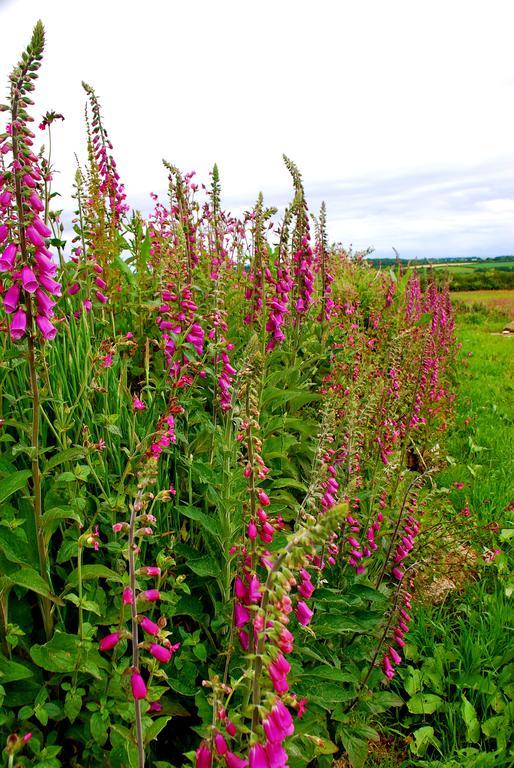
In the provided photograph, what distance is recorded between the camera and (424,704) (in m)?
3.05

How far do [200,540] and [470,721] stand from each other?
1.67 meters

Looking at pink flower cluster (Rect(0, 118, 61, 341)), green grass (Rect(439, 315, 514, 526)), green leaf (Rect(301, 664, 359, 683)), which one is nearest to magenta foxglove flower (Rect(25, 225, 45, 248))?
pink flower cluster (Rect(0, 118, 61, 341))

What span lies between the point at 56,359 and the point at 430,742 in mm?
2683

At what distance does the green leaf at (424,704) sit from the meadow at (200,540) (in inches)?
0.5

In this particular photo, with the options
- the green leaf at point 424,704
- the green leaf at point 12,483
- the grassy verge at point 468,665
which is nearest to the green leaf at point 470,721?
the grassy verge at point 468,665

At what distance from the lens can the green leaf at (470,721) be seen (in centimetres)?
287

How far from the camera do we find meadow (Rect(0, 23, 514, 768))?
1.81 m

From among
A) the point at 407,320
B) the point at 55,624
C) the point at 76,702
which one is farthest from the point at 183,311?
the point at 407,320

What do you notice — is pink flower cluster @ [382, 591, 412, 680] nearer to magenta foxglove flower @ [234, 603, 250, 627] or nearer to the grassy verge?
the grassy verge

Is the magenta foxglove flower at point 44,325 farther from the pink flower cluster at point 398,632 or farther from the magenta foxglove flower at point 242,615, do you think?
the pink flower cluster at point 398,632

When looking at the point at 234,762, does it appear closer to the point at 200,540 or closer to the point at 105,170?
the point at 200,540

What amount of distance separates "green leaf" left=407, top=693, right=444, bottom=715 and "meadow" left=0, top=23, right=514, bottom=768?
0.04ft

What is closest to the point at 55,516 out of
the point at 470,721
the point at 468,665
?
the point at 470,721

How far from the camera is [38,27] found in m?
1.80
